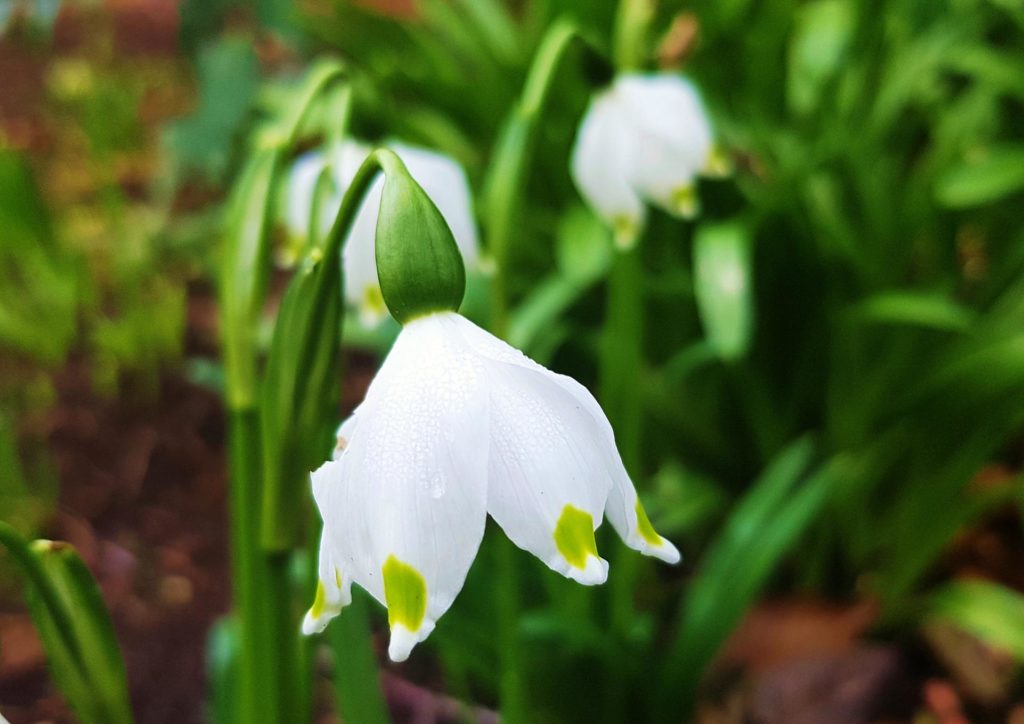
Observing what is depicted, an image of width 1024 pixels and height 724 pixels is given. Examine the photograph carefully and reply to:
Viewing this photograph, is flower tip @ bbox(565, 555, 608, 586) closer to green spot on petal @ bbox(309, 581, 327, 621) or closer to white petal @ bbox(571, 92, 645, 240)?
green spot on petal @ bbox(309, 581, 327, 621)

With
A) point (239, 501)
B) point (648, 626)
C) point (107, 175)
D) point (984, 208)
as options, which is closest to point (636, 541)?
point (239, 501)

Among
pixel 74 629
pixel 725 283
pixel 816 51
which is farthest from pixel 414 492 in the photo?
pixel 816 51

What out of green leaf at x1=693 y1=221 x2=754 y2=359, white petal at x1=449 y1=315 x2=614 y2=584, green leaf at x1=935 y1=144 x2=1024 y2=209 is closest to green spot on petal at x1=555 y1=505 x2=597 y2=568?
white petal at x1=449 y1=315 x2=614 y2=584

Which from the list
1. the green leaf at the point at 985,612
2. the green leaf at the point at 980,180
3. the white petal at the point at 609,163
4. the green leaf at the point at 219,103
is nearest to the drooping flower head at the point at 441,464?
the white petal at the point at 609,163

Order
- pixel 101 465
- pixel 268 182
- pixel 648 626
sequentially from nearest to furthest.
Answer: pixel 268 182, pixel 648 626, pixel 101 465

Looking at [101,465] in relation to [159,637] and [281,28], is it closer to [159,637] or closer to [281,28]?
[159,637]

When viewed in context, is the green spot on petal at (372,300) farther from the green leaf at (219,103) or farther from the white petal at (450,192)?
the green leaf at (219,103)
